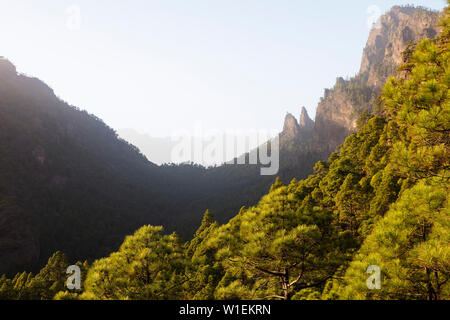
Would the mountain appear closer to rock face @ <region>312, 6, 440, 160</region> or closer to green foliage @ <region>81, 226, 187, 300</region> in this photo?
rock face @ <region>312, 6, 440, 160</region>

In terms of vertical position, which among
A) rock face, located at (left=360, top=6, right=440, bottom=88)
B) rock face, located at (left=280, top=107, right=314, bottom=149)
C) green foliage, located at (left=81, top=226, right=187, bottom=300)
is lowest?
green foliage, located at (left=81, top=226, right=187, bottom=300)

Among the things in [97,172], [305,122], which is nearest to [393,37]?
[305,122]

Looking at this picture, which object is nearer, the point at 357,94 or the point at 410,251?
the point at 410,251

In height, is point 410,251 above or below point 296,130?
below

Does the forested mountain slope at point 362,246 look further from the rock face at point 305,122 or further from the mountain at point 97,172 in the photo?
the rock face at point 305,122

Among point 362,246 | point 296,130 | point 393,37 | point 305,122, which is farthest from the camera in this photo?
point 305,122

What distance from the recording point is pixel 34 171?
115m

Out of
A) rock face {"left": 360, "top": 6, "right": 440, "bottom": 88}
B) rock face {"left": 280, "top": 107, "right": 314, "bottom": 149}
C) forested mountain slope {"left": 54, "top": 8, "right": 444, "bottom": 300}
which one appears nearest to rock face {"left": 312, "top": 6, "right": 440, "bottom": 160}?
rock face {"left": 360, "top": 6, "right": 440, "bottom": 88}

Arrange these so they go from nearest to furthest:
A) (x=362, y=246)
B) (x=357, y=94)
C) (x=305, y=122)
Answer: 1. (x=362, y=246)
2. (x=357, y=94)
3. (x=305, y=122)

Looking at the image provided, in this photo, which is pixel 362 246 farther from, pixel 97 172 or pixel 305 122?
pixel 305 122

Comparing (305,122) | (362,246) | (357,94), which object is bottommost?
(362,246)

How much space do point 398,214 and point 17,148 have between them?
147 meters

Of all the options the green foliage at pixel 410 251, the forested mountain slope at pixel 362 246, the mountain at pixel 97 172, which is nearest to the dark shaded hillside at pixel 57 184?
the mountain at pixel 97 172
